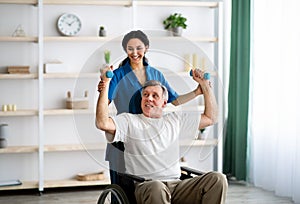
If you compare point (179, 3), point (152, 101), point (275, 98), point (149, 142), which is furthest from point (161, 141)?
point (179, 3)

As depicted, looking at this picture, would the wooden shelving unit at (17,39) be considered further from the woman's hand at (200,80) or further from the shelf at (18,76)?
the woman's hand at (200,80)

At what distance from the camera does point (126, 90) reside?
361 centimetres

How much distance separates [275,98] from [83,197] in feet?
6.07

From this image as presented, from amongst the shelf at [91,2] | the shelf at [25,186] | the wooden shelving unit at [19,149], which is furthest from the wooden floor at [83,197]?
the shelf at [91,2]

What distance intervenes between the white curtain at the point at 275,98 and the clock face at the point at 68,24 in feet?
5.27

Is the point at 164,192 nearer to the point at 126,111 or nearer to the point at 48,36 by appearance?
the point at 126,111

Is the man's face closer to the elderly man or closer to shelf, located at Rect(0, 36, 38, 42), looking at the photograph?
the elderly man

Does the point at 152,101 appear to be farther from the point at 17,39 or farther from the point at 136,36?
Answer: the point at 17,39

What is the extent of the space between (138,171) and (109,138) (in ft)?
0.82

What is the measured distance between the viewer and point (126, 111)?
143 inches

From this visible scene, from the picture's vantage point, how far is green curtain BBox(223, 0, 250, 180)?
→ 5914 millimetres

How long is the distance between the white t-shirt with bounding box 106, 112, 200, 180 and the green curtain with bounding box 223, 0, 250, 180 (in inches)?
94.7

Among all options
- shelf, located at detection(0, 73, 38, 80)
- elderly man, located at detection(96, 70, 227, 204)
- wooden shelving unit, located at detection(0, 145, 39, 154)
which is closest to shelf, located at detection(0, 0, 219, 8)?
shelf, located at detection(0, 73, 38, 80)

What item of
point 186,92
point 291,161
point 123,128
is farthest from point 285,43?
point 123,128
